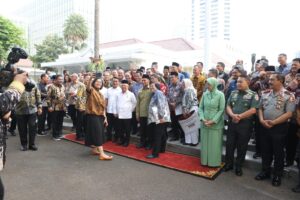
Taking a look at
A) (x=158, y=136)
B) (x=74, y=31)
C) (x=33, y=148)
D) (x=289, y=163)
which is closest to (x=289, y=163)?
(x=289, y=163)

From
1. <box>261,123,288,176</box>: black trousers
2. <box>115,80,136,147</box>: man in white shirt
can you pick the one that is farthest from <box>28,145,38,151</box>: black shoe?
<box>261,123,288,176</box>: black trousers

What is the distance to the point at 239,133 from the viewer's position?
468 cm

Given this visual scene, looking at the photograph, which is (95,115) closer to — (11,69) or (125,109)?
(125,109)

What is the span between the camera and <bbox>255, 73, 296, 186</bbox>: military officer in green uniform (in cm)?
417

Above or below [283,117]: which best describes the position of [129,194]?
below

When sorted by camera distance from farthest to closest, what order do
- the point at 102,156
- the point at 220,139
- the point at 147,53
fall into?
the point at 147,53 < the point at 102,156 < the point at 220,139

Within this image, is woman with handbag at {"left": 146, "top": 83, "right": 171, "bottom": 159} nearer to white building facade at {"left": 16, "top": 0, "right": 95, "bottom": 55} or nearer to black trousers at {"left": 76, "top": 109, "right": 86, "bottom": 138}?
black trousers at {"left": 76, "top": 109, "right": 86, "bottom": 138}

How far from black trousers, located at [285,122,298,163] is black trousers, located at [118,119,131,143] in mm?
3514

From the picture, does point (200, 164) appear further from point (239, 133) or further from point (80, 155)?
point (80, 155)

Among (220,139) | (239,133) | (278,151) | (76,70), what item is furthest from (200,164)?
(76,70)

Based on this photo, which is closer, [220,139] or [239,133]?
[239,133]

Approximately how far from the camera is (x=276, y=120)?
417 centimetres

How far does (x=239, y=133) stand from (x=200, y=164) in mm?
1048

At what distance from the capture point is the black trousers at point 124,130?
657cm
